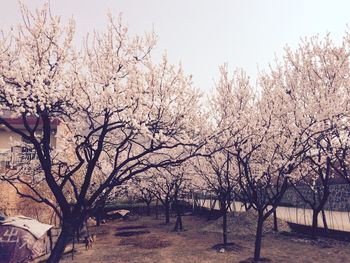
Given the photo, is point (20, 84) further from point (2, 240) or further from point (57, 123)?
point (57, 123)

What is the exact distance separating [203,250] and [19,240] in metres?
9.86

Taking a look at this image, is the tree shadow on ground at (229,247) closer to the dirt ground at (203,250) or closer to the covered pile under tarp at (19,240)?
the dirt ground at (203,250)

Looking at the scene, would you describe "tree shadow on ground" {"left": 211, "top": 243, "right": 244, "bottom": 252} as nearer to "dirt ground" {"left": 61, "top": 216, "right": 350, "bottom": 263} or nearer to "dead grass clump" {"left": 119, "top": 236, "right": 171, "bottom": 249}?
"dirt ground" {"left": 61, "top": 216, "right": 350, "bottom": 263}

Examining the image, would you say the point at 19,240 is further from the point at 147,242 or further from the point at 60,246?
the point at 147,242

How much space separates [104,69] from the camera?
10625 mm

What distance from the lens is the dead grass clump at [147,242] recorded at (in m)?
21.0

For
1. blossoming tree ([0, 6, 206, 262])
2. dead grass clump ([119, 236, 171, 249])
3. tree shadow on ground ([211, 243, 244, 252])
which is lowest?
dead grass clump ([119, 236, 171, 249])

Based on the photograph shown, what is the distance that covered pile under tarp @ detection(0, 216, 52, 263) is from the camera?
15.2m

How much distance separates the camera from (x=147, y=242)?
2236 cm

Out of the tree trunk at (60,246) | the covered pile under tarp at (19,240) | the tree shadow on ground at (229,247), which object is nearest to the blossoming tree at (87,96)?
the tree trunk at (60,246)

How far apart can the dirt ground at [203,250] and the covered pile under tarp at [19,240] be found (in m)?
2.10

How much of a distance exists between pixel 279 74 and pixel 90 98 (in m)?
14.8

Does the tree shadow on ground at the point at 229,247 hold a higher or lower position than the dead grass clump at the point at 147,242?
higher

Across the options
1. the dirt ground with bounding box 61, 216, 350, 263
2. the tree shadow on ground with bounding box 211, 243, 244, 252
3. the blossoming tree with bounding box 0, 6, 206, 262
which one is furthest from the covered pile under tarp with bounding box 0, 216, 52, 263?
the tree shadow on ground with bounding box 211, 243, 244, 252
